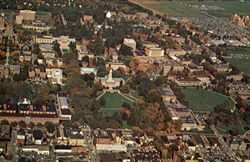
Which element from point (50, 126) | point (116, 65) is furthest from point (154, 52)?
point (50, 126)

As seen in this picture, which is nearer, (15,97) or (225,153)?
(225,153)

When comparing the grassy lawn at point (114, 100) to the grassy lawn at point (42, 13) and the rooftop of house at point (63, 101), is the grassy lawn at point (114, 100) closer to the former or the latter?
the rooftop of house at point (63, 101)

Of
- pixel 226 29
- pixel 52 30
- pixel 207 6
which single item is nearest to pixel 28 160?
pixel 52 30

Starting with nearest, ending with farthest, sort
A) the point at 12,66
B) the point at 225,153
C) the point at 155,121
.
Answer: the point at 225,153 < the point at 155,121 < the point at 12,66

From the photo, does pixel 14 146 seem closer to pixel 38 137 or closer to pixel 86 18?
pixel 38 137

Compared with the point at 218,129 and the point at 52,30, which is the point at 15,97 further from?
the point at 52,30

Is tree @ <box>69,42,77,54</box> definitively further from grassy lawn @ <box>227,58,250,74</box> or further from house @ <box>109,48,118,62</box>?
grassy lawn @ <box>227,58,250,74</box>
